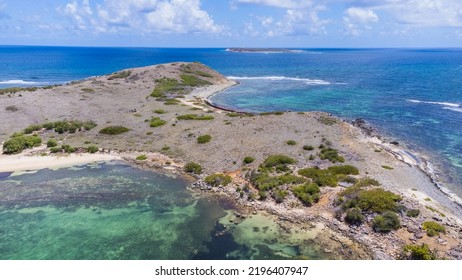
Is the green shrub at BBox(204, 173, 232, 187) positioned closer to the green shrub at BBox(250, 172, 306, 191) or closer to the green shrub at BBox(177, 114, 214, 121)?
the green shrub at BBox(250, 172, 306, 191)

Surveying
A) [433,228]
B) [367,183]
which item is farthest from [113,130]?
[433,228]

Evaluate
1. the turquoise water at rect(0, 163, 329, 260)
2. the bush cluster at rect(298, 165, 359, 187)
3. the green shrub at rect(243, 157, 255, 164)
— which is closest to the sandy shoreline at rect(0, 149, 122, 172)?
the turquoise water at rect(0, 163, 329, 260)

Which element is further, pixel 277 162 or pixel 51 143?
pixel 51 143

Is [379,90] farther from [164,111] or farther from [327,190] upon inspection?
[327,190]

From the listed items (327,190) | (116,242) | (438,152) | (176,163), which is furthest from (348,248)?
(438,152)

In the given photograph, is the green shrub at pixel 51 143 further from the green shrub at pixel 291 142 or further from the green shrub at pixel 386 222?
the green shrub at pixel 386 222

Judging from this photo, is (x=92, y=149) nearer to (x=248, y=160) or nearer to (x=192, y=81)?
(x=248, y=160)
